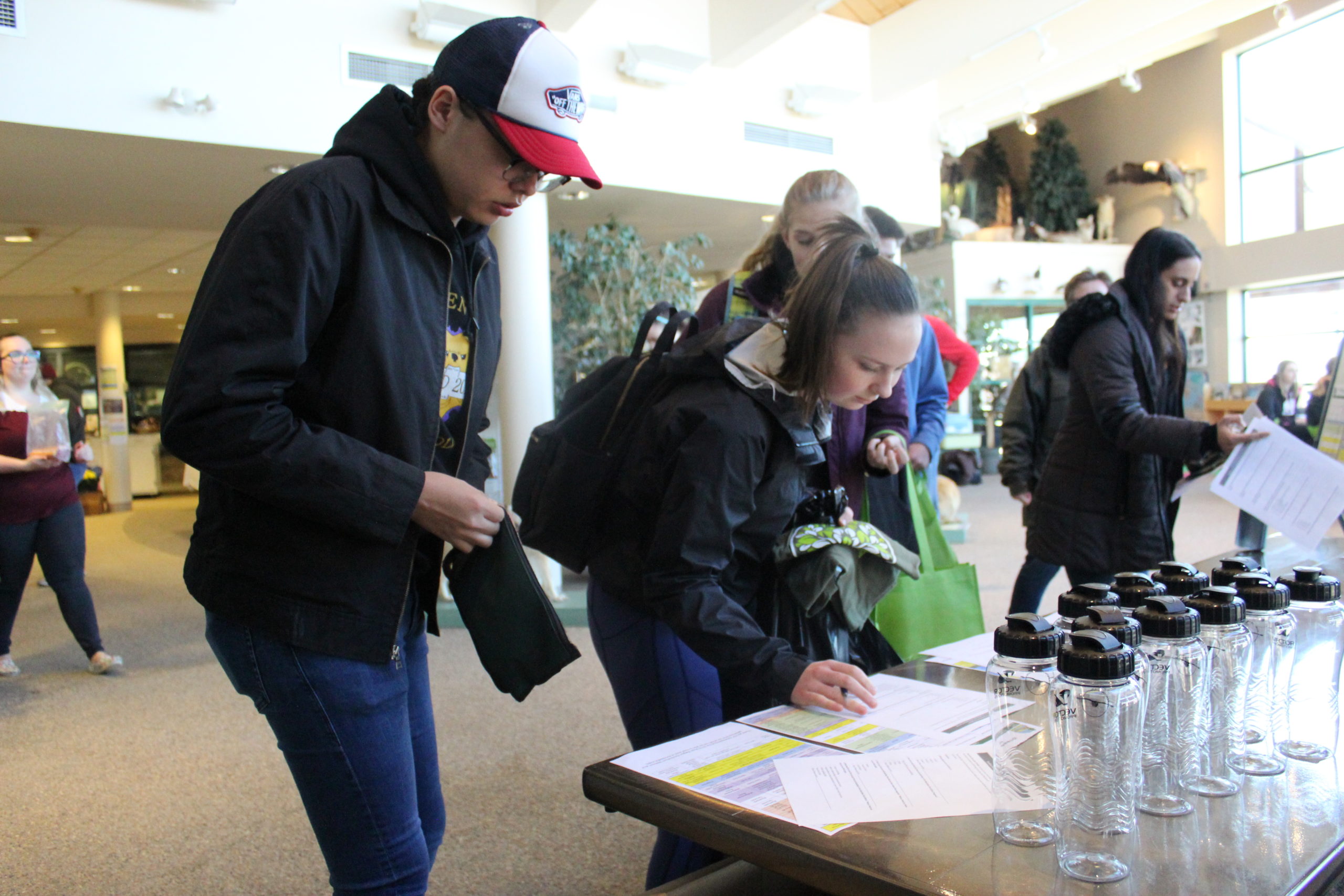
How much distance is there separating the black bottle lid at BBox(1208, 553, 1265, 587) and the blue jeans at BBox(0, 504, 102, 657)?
4.39 metres

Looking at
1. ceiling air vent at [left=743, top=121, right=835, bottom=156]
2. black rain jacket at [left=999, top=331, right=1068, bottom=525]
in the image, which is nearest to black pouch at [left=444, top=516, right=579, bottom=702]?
black rain jacket at [left=999, top=331, right=1068, bottom=525]

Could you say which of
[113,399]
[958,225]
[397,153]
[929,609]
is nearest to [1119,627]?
[929,609]

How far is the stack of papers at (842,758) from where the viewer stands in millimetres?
985

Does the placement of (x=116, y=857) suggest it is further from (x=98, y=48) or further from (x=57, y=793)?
(x=98, y=48)

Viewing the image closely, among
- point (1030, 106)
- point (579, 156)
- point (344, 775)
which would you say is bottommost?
point (344, 775)

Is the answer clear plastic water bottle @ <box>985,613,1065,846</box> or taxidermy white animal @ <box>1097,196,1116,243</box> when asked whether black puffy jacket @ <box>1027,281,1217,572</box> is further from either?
taxidermy white animal @ <box>1097,196,1116,243</box>

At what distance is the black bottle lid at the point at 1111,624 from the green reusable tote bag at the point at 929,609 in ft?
2.32

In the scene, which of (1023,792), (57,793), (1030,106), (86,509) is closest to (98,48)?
(57,793)

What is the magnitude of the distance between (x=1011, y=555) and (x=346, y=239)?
20.9 feet

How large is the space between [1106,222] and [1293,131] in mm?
2896

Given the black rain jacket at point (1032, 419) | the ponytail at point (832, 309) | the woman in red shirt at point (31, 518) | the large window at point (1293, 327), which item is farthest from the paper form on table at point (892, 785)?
the large window at point (1293, 327)

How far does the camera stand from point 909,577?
1.70 meters

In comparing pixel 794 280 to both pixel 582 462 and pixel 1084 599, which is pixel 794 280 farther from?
pixel 1084 599

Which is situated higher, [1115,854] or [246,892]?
[1115,854]
